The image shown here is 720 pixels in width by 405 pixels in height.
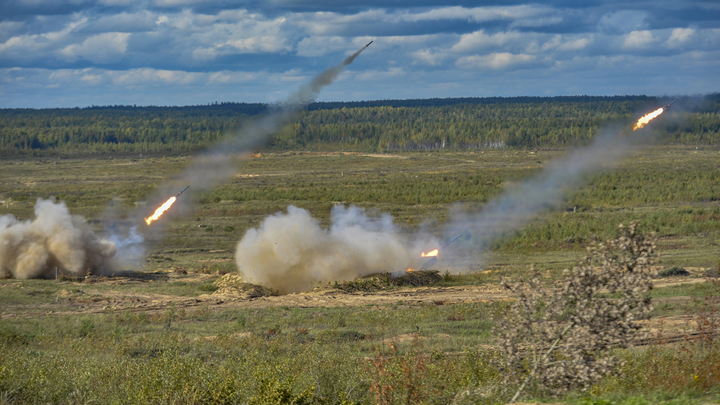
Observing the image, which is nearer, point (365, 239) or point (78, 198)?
point (365, 239)

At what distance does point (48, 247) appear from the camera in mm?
33344

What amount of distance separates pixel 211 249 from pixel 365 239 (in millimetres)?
14511

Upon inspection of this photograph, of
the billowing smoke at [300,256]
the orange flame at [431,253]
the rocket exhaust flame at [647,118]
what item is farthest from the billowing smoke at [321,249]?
the rocket exhaust flame at [647,118]

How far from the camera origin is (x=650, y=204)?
5406 centimetres

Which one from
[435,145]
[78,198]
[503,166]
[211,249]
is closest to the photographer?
[211,249]

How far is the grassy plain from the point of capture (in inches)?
429

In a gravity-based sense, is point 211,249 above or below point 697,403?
below

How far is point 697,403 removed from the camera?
9.42 m

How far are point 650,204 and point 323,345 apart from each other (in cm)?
4505

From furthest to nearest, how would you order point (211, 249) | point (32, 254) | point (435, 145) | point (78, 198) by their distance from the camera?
point (435, 145) < point (78, 198) < point (211, 249) < point (32, 254)

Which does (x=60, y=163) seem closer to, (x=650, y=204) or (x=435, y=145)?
(x=435, y=145)

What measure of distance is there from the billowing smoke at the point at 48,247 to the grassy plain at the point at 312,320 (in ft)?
5.43

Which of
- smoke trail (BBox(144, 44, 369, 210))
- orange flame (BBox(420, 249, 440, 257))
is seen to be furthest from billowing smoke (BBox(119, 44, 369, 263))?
orange flame (BBox(420, 249, 440, 257))

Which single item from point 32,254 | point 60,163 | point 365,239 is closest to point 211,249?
point 32,254
